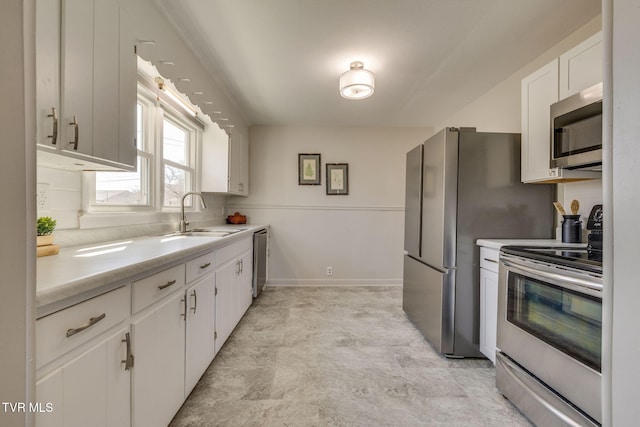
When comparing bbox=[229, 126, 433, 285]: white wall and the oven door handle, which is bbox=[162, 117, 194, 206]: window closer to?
bbox=[229, 126, 433, 285]: white wall

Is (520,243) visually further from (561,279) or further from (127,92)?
(127,92)

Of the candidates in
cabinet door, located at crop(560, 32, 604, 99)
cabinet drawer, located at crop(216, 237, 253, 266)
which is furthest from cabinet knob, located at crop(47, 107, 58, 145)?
cabinet door, located at crop(560, 32, 604, 99)

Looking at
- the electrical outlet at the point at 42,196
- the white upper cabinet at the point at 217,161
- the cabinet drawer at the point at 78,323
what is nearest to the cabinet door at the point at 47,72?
the electrical outlet at the point at 42,196

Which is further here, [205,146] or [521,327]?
[205,146]

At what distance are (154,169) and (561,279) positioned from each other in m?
2.88

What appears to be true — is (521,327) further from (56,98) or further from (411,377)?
(56,98)

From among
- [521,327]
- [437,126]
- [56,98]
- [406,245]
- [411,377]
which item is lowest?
[411,377]

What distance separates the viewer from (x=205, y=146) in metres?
3.17

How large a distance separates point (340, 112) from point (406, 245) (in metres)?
1.93

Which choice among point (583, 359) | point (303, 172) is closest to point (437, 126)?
point (303, 172)

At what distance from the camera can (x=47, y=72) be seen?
0.98m

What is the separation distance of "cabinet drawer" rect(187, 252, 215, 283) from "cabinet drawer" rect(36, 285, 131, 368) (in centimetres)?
50

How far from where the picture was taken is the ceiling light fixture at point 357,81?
232cm

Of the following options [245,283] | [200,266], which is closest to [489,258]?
[200,266]
